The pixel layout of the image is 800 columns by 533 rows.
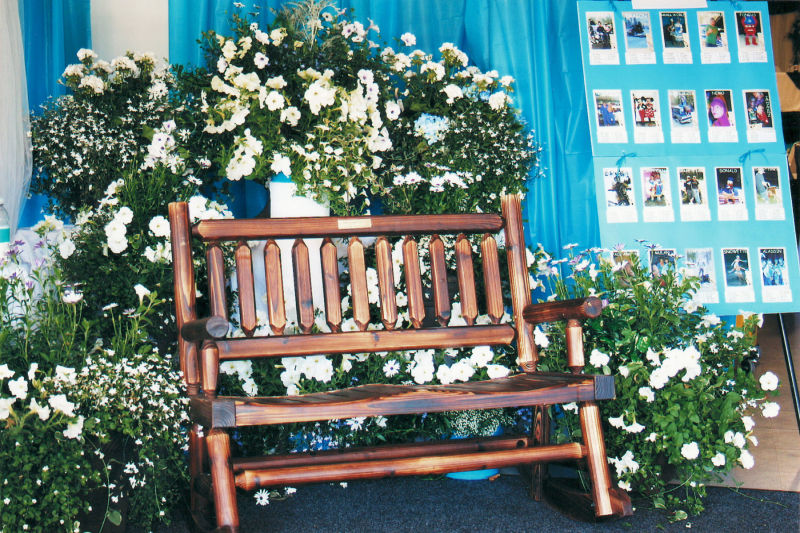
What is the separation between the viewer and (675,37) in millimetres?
2908

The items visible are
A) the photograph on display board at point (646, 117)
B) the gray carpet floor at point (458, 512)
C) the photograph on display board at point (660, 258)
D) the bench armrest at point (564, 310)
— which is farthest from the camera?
the photograph on display board at point (646, 117)

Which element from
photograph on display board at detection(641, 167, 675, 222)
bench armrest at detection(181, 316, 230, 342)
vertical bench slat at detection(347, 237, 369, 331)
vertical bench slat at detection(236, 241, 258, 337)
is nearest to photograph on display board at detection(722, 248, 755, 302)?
photograph on display board at detection(641, 167, 675, 222)

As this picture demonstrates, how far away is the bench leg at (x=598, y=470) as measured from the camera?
1881mm

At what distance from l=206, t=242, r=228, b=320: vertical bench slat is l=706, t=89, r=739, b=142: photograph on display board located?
1.93m

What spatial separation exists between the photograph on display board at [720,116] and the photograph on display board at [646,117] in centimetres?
20

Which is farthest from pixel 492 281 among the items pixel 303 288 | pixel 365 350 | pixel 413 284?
pixel 303 288

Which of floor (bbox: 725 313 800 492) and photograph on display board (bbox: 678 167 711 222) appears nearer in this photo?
floor (bbox: 725 313 800 492)

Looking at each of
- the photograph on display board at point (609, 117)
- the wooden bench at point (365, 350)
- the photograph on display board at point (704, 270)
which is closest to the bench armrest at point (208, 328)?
the wooden bench at point (365, 350)

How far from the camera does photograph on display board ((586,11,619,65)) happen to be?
2846 mm

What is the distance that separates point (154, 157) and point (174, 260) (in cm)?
71

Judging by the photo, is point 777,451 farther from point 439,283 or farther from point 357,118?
point 357,118

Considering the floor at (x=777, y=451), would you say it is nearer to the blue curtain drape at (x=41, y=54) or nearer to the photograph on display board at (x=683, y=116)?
the photograph on display board at (x=683, y=116)

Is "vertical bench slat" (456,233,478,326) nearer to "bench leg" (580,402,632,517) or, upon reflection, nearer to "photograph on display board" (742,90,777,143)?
"bench leg" (580,402,632,517)

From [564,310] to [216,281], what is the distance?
932 mm
